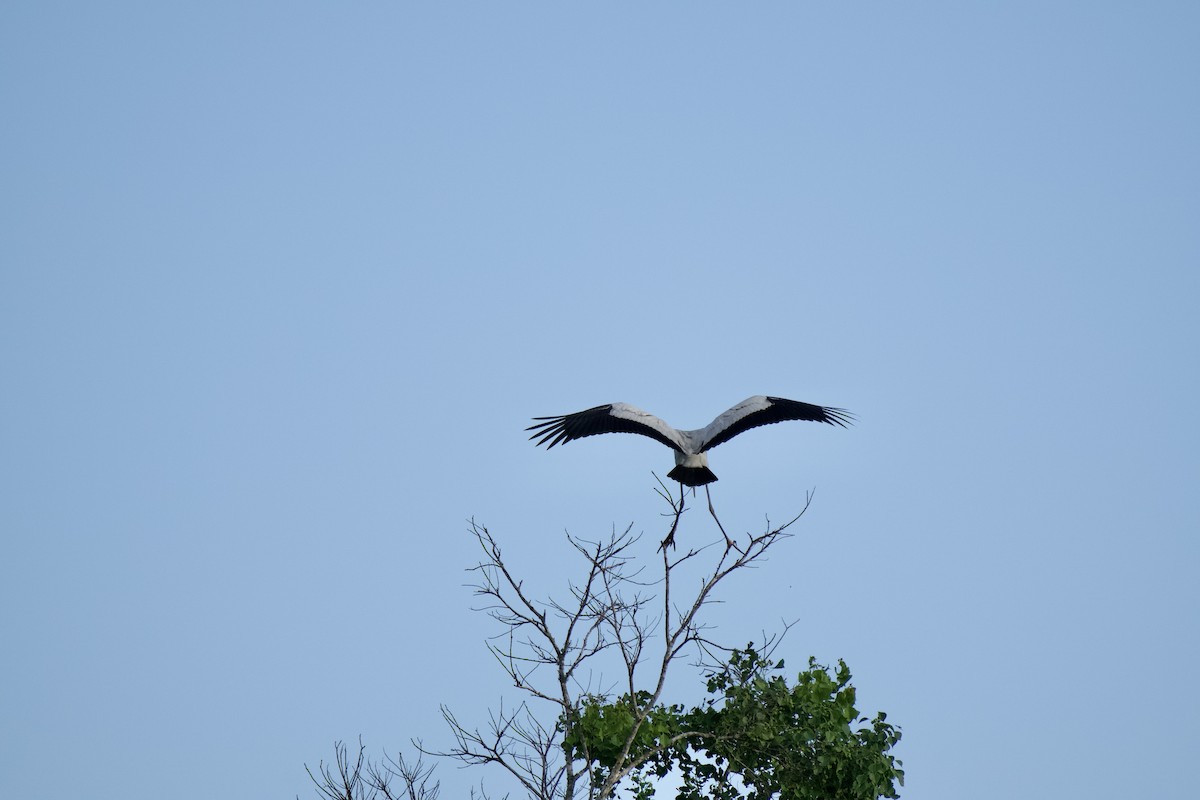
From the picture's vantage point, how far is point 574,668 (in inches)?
346

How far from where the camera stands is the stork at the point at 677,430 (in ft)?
39.3

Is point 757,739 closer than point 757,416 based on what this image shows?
Yes

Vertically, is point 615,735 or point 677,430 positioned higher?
point 677,430

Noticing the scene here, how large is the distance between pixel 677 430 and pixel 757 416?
0.87 metres

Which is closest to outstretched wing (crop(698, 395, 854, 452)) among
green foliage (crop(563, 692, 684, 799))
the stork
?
the stork

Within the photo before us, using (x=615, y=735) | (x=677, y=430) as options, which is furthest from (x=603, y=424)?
(x=615, y=735)

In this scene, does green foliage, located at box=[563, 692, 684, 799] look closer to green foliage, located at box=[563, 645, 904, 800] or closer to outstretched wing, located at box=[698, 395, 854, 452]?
green foliage, located at box=[563, 645, 904, 800]

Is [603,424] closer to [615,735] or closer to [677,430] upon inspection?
[677,430]

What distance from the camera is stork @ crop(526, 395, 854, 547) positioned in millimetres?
11992

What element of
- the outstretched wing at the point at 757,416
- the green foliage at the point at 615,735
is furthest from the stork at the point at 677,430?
the green foliage at the point at 615,735

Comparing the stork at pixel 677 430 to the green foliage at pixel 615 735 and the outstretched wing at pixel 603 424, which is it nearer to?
the outstretched wing at pixel 603 424

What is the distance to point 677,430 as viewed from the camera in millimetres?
12320

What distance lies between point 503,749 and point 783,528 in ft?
8.07

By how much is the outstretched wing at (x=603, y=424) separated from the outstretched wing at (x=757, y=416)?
1.17 ft
